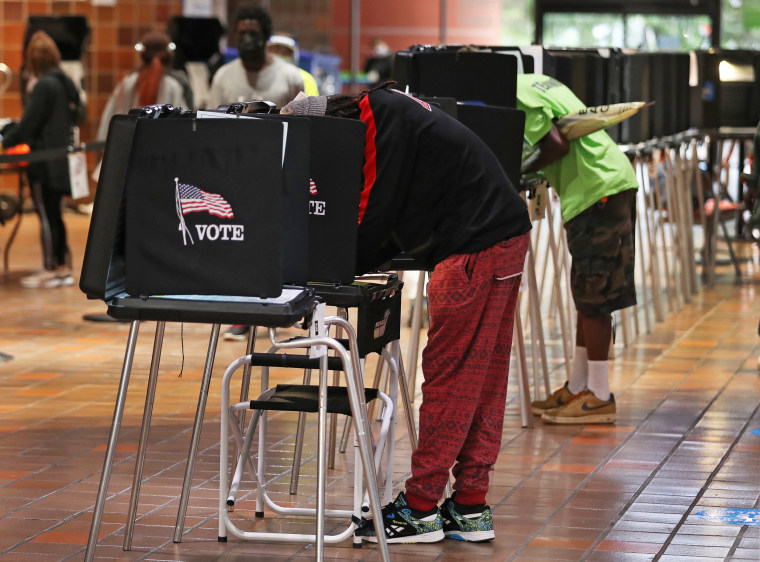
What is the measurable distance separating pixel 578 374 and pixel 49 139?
5.17m

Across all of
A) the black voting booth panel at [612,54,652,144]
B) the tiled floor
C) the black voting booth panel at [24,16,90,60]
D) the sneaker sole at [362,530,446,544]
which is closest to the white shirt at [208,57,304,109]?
the tiled floor

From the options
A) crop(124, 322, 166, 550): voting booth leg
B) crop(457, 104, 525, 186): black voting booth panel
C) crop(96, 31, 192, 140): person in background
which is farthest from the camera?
crop(96, 31, 192, 140): person in background

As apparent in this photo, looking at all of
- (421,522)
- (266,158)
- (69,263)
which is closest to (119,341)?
(69,263)

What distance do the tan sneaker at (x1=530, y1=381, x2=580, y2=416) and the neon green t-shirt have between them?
76 centimetres

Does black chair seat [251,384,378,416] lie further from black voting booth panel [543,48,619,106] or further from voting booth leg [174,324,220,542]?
black voting booth panel [543,48,619,106]

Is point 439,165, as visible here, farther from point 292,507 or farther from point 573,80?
point 573,80

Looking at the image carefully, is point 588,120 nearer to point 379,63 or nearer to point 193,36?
point 193,36

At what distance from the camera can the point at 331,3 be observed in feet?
55.8

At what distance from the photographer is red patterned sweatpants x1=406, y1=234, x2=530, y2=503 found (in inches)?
150

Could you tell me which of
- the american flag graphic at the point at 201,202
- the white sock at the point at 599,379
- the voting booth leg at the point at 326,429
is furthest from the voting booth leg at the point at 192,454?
the white sock at the point at 599,379

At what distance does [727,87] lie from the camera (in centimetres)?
1019

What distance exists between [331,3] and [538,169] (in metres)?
12.1

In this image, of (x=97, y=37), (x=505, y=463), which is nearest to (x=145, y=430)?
(x=505, y=463)

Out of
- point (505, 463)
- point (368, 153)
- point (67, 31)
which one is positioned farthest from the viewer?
point (67, 31)
